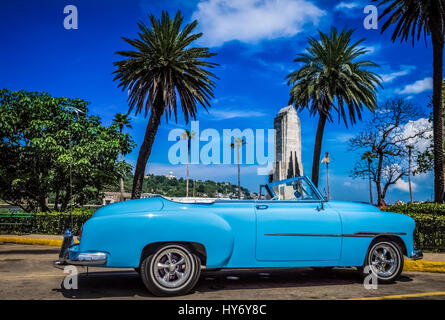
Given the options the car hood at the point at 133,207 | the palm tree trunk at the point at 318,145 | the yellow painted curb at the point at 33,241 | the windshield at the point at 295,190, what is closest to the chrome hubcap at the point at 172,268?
the car hood at the point at 133,207

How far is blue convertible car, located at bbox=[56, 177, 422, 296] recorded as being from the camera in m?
4.50

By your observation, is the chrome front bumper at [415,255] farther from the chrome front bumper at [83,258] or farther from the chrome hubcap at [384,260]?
the chrome front bumper at [83,258]

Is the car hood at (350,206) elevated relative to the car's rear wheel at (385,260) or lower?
elevated

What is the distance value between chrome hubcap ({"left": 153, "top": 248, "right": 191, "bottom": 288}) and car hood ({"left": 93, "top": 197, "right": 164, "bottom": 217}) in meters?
0.56

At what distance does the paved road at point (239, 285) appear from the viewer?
474 cm

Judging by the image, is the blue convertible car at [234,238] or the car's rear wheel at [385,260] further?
the car's rear wheel at [385,260]

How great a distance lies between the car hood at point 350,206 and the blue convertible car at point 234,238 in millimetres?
19

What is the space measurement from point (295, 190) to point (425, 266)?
139 inches

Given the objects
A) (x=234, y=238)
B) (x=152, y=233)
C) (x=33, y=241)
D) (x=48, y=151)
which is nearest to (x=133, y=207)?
(x=152, y=233)

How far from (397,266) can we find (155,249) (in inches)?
142

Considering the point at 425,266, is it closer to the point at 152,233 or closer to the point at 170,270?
the point at 170,270

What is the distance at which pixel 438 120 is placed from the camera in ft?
51.1

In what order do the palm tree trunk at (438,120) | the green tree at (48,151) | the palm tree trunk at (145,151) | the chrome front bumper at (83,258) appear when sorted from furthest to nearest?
the palm tree trunk at (145,151) → the green tree at (48,151) → the palm tree trunk at (438,120) → the chrome front bumper at (83,258)
